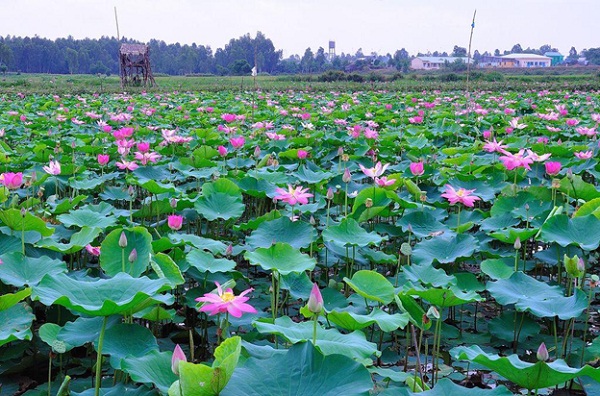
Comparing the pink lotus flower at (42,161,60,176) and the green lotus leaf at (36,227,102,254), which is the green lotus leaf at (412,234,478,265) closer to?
the green lotus leaf at (36,227,102,254)

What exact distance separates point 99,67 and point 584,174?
6649 centimetres

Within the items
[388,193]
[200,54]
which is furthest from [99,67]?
[388,193]

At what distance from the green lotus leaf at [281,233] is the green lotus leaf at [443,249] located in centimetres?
43

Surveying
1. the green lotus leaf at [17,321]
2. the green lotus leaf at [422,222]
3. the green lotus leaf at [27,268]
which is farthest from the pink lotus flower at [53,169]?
the green lotus leaf at [422,222]

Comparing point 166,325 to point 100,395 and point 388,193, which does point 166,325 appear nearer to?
point 100,395

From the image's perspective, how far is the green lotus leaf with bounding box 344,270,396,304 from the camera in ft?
5.88

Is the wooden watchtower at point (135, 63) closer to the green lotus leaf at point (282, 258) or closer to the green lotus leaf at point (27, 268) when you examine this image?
the green lotus leaf at point (27, 268)

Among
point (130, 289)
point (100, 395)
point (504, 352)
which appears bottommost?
point (504, 352)

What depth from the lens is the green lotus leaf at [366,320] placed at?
5.00 ft

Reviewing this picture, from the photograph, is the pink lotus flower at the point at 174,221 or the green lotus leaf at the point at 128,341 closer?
the green lotus leaf at the point at 128,341

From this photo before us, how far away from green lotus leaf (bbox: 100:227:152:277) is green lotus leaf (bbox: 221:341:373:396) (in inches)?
34.0

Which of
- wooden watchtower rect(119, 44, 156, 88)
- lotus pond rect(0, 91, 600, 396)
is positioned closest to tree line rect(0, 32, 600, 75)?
wooden watchtower rect(119, 44, 156, 88)

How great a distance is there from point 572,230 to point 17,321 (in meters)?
1.91

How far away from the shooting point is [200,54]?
78375 millimetres
